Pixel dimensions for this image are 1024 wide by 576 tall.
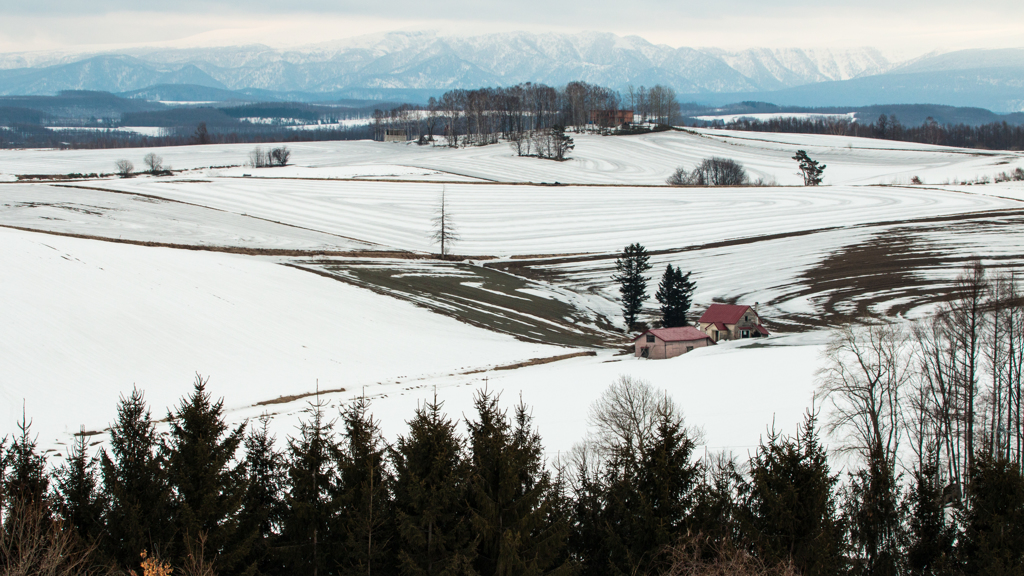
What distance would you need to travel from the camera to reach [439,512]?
618 inches

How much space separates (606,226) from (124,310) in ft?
194

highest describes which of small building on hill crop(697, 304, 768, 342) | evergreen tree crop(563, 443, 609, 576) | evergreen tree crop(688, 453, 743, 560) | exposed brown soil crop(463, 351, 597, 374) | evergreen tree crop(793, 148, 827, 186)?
evergreen tree crop(793, 148, 827, 186)

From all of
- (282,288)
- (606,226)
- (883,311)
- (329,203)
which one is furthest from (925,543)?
(329,203)

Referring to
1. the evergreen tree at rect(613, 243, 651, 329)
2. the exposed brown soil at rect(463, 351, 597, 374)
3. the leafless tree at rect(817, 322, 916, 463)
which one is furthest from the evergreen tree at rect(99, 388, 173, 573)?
the evergreen tree at rect(613, 243, 651, 329)

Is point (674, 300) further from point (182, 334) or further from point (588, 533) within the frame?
point (588, 533)

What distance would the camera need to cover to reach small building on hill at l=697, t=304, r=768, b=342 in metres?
52.0

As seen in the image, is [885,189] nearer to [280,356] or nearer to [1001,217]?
[1001,217]

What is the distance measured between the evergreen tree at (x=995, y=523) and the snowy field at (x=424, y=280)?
10.4m

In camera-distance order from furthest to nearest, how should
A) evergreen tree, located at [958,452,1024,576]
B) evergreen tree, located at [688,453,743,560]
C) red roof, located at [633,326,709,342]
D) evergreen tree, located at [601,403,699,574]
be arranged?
red roof, located at [633,326,709,342] < evergreen tree, located at [688,453,743,560] < evergreen tree, located at [601,403,699,574] < evergreen tree, located at [958,452,1024,576]

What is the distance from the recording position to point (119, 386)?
3191 centimetres

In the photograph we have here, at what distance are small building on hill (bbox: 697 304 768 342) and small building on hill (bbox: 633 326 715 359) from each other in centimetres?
363

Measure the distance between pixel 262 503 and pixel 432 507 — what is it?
14.4 feet

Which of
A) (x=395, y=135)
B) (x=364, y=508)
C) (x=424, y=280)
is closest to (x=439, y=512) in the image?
(x=364, y=508)

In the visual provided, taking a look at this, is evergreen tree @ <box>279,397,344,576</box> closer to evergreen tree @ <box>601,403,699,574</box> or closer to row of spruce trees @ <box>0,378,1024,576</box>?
row of spruce trees @ <box>0,378,1024,576</box>
